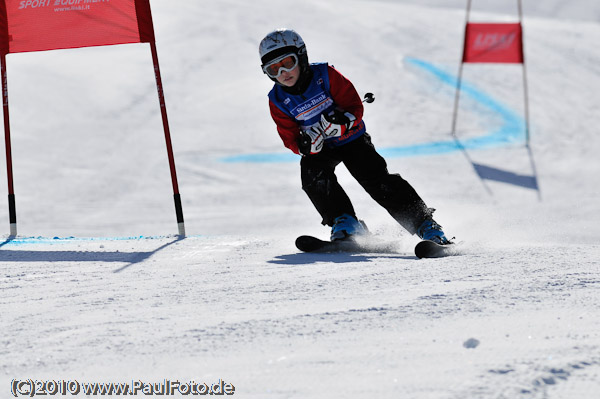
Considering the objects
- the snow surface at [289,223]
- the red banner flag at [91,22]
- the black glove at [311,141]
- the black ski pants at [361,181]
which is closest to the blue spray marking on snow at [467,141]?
the snow surface at [289,223]

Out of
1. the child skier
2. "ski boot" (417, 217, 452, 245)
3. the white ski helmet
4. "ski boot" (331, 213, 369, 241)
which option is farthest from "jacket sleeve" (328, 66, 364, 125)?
"ski boot" (417, 217, 452, 245)

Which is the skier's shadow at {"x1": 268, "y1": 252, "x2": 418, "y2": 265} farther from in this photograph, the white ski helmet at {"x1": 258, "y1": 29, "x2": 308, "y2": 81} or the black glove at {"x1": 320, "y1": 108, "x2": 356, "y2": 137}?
the white ski helmet at {"x1": 258, "y1": 29, "x2": 308, "y2": 81}

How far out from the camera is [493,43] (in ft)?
31.6

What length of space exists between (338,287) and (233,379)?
3.30ft

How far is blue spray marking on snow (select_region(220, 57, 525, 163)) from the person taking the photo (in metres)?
8.89

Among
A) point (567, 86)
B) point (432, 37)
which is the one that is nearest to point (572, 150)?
point (567, 86)

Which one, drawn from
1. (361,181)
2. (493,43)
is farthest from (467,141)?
(361,181)

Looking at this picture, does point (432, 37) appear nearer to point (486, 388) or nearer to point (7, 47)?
point (7, 47)

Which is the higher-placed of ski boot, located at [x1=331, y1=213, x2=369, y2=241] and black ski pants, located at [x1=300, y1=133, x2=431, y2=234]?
black ski pants, located at [x1=300, y1=133, x2=431, y2=234]

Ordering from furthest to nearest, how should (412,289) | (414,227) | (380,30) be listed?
(380,30), (414,227), (412,289)

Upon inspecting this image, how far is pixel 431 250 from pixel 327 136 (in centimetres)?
95

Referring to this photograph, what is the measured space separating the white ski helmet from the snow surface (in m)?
1.06

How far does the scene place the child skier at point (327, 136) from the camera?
13.4 ft

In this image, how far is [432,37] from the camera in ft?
43.5
